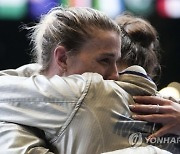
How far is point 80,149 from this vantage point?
95 cm

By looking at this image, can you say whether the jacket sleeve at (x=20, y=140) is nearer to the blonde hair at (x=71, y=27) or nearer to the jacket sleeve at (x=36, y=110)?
the jacket sleeve at (x=36, y=110)

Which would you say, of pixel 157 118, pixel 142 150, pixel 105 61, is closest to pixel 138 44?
pixel 105 61

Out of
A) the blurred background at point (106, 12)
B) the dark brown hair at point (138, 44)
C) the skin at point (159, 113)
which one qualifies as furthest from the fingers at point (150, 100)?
the blurred background at point (106, 12)

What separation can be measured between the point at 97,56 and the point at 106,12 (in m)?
0.87

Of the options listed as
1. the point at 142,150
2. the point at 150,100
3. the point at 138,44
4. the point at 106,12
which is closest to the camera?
the point at 142,150

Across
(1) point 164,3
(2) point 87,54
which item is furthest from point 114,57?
(1) point 164,3

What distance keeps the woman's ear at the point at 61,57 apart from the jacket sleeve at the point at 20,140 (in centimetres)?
20

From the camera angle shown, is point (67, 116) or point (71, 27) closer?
point (67, 116)

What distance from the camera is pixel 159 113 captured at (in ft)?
3.48

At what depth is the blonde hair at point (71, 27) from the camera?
1104 mm

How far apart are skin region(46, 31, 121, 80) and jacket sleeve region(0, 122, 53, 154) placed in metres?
0.21

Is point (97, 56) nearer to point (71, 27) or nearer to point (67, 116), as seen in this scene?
point (71, 27)

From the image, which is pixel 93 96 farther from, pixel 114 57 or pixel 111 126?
pixel 114 57

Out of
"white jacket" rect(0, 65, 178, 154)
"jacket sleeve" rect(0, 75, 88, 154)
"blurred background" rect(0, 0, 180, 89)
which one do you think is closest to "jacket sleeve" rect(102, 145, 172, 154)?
"white jacket" rect(0, 65, 178, 154)
